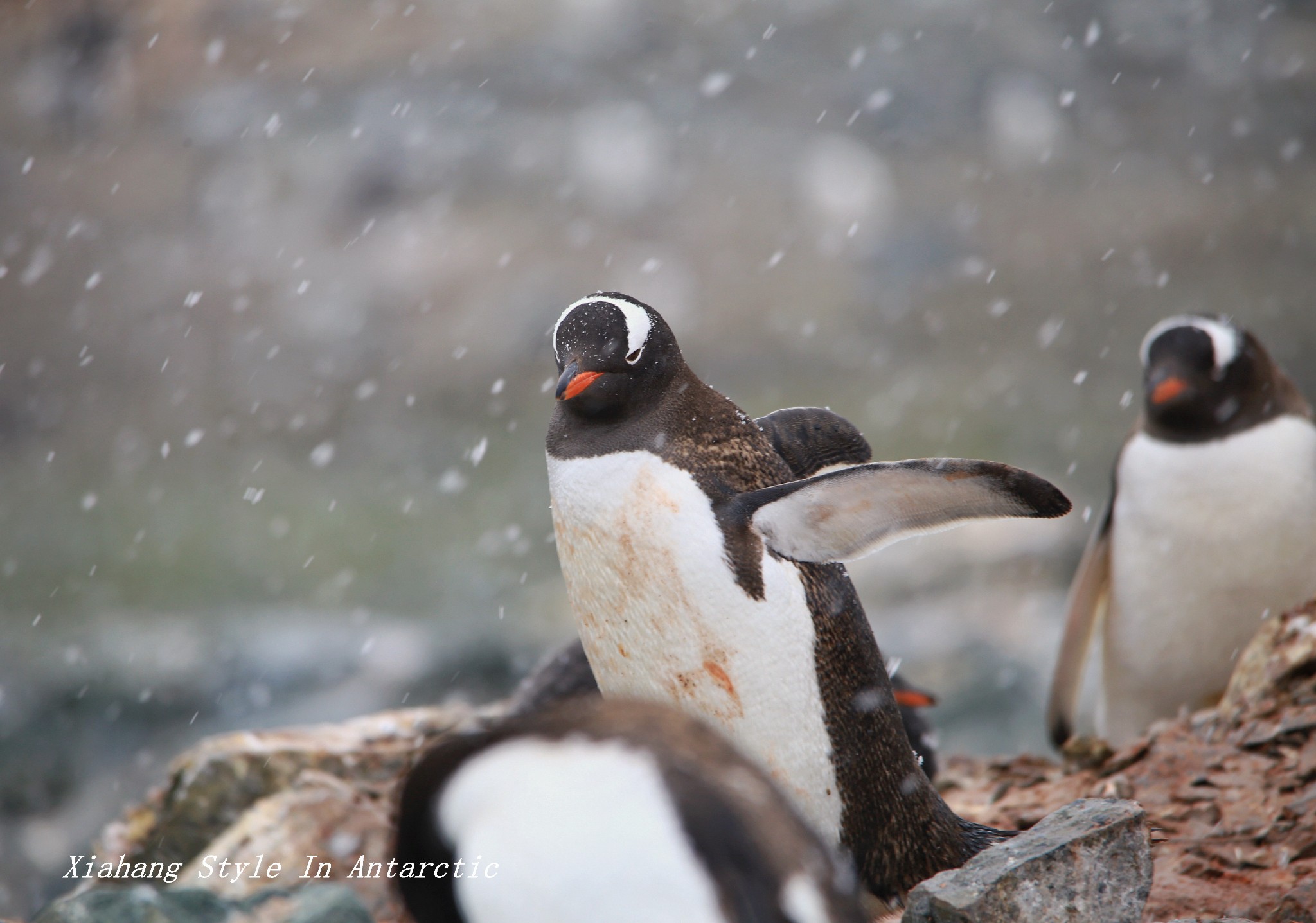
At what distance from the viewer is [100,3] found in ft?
24.9

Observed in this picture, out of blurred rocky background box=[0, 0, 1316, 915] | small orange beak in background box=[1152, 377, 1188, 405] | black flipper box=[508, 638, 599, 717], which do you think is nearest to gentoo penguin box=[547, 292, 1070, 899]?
black flipper box=[508, 638, 599, 717]

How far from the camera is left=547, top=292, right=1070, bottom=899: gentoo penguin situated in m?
1.37

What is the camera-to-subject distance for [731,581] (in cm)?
137

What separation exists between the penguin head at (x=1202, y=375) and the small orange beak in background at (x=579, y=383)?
75.3 inches

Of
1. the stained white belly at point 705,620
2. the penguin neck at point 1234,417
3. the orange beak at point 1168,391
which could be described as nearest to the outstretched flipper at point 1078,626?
the penguin neck at point 1234,417

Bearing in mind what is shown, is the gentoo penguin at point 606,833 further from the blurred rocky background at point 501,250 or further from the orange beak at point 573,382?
the blurred rocky background at point 501,250

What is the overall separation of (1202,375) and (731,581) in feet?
6.49

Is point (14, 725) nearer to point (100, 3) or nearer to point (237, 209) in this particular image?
point (237, 209)

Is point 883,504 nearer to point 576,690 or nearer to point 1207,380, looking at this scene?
point 576,690

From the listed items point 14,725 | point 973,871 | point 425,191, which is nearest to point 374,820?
point 973,871

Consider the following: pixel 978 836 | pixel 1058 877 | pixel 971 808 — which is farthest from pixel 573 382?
pixel 971 808

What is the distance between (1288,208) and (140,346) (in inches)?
378

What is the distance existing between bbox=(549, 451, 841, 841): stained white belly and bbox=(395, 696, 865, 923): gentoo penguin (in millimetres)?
396

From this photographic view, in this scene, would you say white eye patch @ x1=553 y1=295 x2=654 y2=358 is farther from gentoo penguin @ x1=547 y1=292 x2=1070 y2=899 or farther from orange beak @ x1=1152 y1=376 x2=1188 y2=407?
orange beak @ x1=1152 y1=376 x2=1188 y2=407
